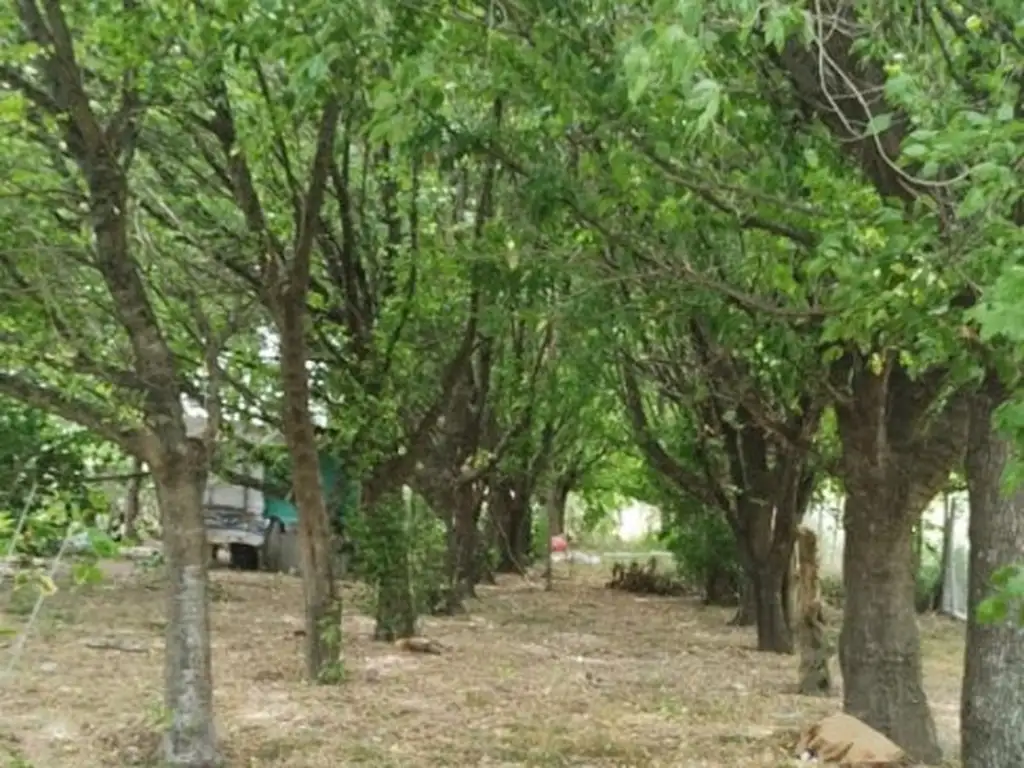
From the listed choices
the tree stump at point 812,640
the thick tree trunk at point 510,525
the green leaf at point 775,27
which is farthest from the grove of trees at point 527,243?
the thick tree trunk at point 510,525

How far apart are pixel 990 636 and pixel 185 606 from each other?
411cm

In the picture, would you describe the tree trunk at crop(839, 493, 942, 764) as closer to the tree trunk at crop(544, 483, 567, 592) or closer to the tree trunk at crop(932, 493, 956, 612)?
the tree trunk at crop(544, 483, 567, 592)

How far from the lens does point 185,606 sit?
22.2ft

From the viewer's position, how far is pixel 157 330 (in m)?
6.72

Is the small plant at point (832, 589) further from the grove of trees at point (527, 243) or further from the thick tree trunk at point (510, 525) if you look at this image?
the grove of trees at point (527, 243)

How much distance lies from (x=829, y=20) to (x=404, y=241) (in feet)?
26.4

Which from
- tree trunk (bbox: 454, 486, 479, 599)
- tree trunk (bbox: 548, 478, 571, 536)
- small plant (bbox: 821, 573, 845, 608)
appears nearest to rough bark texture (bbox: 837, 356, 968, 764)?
tree trunk (bbox: 454, 486, 479, 599)

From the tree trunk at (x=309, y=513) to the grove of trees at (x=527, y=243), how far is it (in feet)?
0.08

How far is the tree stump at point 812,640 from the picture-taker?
11445 mm

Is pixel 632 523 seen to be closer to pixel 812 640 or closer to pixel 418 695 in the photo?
pixel 812 640

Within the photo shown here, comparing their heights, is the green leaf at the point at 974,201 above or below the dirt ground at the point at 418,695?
above

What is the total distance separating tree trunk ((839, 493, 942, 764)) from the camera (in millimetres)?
8602

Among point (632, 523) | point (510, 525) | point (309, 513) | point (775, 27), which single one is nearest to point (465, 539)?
point (510, 525)

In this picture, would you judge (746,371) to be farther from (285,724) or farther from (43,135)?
(43,135)
